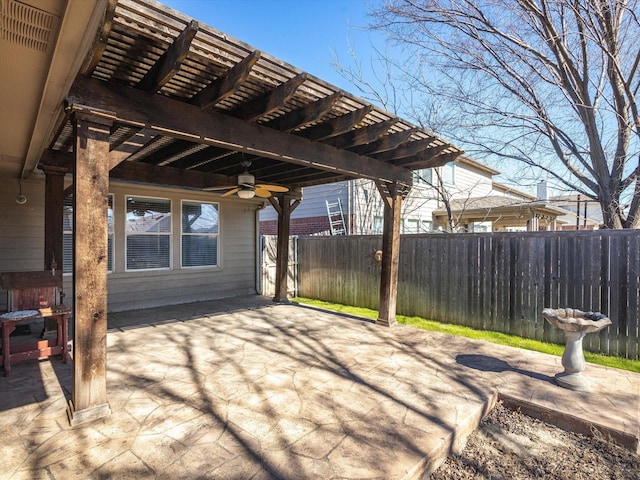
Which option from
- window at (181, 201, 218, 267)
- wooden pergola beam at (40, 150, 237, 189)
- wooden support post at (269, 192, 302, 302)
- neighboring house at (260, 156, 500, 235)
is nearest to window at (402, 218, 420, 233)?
neighboring house at (260, 156, 500, 235)

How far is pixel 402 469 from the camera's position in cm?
208

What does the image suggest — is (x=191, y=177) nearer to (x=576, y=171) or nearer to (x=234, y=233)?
(x=234, y=233)

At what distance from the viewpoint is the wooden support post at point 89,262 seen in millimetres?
2479

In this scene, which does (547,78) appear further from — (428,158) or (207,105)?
(207,105)

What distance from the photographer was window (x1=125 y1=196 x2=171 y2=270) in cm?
660

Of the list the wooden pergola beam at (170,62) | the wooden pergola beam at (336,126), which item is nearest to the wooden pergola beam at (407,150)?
the wooden pergola beam at (336,126)

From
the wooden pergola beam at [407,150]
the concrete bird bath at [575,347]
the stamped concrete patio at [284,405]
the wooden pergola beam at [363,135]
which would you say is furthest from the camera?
the wooden pergola beam at [407,150]

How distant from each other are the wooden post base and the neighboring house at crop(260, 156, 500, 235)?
816 cm

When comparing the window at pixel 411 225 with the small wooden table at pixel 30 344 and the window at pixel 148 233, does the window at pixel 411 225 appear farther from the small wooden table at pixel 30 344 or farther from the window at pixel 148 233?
the small wooden table at pixel 30 344

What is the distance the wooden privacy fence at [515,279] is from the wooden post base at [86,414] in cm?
506

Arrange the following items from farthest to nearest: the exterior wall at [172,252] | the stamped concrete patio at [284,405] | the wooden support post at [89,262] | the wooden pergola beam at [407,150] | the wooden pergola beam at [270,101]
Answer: the exterior wall at [172,252] → the wooden pergola beam at [407,150] → the wooden pergola beam at [270,101] → the wooden support post at [89,262] → the stamped concrete patio at [284,405]

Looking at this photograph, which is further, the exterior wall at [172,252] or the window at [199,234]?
the window at [199,234]

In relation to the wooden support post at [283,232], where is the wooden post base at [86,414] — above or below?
below

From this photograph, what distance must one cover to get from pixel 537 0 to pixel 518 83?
1.17 metres
